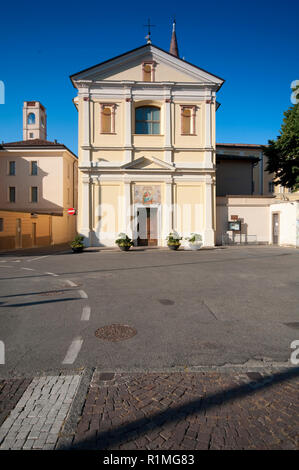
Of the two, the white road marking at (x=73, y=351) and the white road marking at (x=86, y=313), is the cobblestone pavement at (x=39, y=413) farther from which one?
the white road marking at (x=86, y=313)

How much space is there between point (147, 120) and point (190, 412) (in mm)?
23666

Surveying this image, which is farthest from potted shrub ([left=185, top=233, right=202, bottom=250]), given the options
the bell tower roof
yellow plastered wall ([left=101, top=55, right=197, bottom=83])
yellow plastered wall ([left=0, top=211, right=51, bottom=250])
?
the bell tower roof

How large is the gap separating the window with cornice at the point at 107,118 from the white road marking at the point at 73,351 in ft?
69.1

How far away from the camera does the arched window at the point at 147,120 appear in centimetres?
2356

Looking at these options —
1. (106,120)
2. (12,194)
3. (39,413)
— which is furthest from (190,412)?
(12,194)

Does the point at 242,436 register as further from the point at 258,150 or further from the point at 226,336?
the point at 258,150

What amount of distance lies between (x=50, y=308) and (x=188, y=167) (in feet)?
63.0

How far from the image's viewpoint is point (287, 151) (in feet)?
73.5

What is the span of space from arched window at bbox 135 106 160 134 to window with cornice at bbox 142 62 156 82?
2.13 metres

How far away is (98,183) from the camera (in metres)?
22.8

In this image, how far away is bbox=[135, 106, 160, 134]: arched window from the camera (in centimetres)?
2356

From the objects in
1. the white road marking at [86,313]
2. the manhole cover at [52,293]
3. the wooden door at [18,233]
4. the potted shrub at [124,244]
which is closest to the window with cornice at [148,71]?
the potted shrub at [124,244]

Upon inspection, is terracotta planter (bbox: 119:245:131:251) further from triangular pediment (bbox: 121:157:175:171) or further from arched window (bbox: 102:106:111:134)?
arched window (bbox: 102:106:111:134)

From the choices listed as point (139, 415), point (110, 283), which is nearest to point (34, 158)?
point (110, 283)
